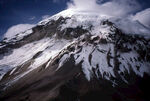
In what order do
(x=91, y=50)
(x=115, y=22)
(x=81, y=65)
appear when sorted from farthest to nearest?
(x=115, y=22)
(x=91, y=50)
(x=81, y=65)

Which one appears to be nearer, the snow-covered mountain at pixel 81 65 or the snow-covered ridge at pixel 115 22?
the snow-covered mountain at pixel 81 65

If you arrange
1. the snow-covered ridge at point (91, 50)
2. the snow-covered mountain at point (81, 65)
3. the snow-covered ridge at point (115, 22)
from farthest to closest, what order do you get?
the snow-covered ridge at point (115, 22) < the snow-covered ridge at point (91, 50) < the snow-covered mountain at point (81, 65)

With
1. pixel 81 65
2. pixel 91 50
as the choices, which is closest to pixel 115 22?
pixel 91 50

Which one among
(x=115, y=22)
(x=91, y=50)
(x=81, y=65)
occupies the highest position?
(x=115, y=22)

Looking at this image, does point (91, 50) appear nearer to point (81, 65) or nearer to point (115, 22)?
point (81, 65)

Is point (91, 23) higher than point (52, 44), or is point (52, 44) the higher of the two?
point (91, 23)

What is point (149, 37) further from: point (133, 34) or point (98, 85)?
point (98, 85)

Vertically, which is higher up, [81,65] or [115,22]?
[115,22]

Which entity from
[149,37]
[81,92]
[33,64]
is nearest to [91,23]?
[149,37]
